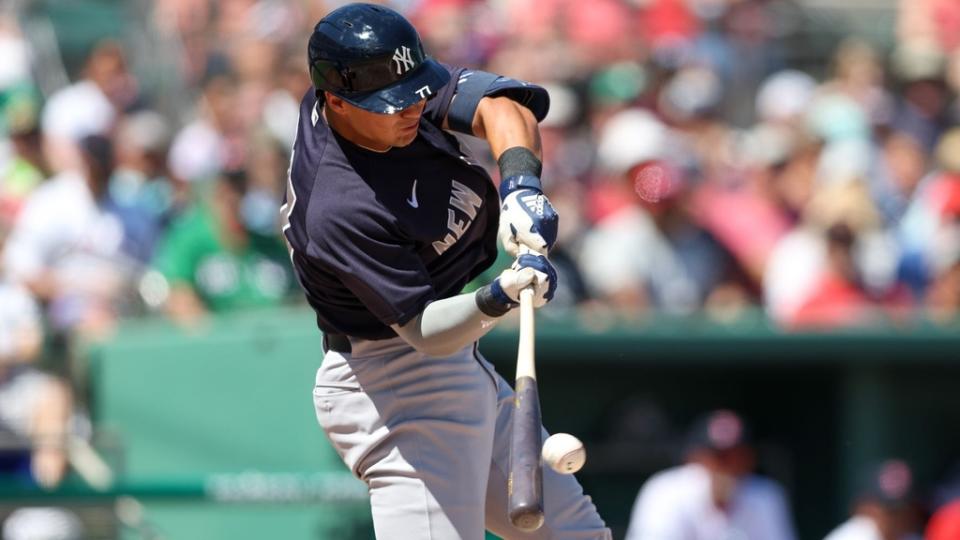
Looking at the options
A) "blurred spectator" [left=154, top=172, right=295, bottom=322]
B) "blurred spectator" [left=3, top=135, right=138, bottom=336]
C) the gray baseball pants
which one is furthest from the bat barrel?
"blurred spectator" [left=3, top=135, right=138, bottom=336]

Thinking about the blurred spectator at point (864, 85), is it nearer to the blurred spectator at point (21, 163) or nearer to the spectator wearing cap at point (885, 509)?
the spectator wearing cap at point (885, 509)

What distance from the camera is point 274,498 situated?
6.40 metres

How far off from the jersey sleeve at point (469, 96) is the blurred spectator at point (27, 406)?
10.1ft

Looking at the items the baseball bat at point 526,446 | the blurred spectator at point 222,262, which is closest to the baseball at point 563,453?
the baseball bat at point 526,446

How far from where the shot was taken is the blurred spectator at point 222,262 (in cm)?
724

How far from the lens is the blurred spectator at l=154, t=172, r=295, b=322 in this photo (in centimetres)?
724

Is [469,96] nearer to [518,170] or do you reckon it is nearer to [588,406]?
[518,170]

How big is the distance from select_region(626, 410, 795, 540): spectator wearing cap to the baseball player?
289 cm

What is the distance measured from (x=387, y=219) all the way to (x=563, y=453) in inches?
25.4

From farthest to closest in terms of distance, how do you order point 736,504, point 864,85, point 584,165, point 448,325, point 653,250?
1. point 864,85
2. point 584,165
3. point 653,250
4. point 736,504
5. point 448,325

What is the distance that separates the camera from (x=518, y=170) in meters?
3.79

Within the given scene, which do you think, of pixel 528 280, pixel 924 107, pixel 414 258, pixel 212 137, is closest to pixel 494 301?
pixel 528 280

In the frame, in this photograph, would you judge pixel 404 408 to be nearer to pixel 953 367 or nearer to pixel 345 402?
pixel 345 402

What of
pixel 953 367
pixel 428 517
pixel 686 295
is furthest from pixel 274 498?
pixel 953 367
